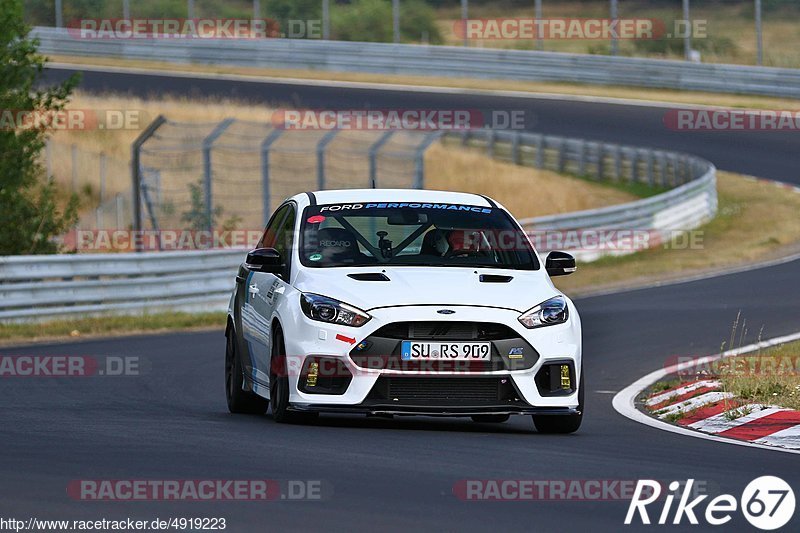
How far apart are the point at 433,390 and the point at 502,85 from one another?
125ft

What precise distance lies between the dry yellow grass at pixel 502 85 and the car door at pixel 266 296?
33031mm

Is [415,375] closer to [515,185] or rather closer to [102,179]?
[102,179]

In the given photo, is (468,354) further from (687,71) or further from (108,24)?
(108,24)

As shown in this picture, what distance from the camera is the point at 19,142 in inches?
869

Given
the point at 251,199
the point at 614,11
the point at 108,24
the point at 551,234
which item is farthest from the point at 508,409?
the point at 108,24

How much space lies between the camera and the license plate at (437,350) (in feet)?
31.3

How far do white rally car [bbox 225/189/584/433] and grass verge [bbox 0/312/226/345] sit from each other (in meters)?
9.05

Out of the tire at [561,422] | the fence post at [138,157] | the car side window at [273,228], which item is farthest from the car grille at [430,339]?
the fence post at [138,157]

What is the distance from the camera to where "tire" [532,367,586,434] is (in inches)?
395

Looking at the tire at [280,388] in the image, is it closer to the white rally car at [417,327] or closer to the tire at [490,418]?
the white rally car at [417,327]

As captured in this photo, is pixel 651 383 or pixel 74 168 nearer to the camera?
pixel 651 383

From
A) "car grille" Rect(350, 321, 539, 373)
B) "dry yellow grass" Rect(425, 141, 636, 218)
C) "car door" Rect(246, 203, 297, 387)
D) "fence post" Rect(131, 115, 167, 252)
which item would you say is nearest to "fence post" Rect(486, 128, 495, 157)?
"dry yellow grass" Rect(425, 141, 636, 218)

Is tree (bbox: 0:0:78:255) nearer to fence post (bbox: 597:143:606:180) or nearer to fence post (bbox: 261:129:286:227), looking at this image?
fence post (bbox: 261:129:286:227)

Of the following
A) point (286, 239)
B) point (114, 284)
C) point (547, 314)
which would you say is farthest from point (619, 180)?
point (547, 314)
